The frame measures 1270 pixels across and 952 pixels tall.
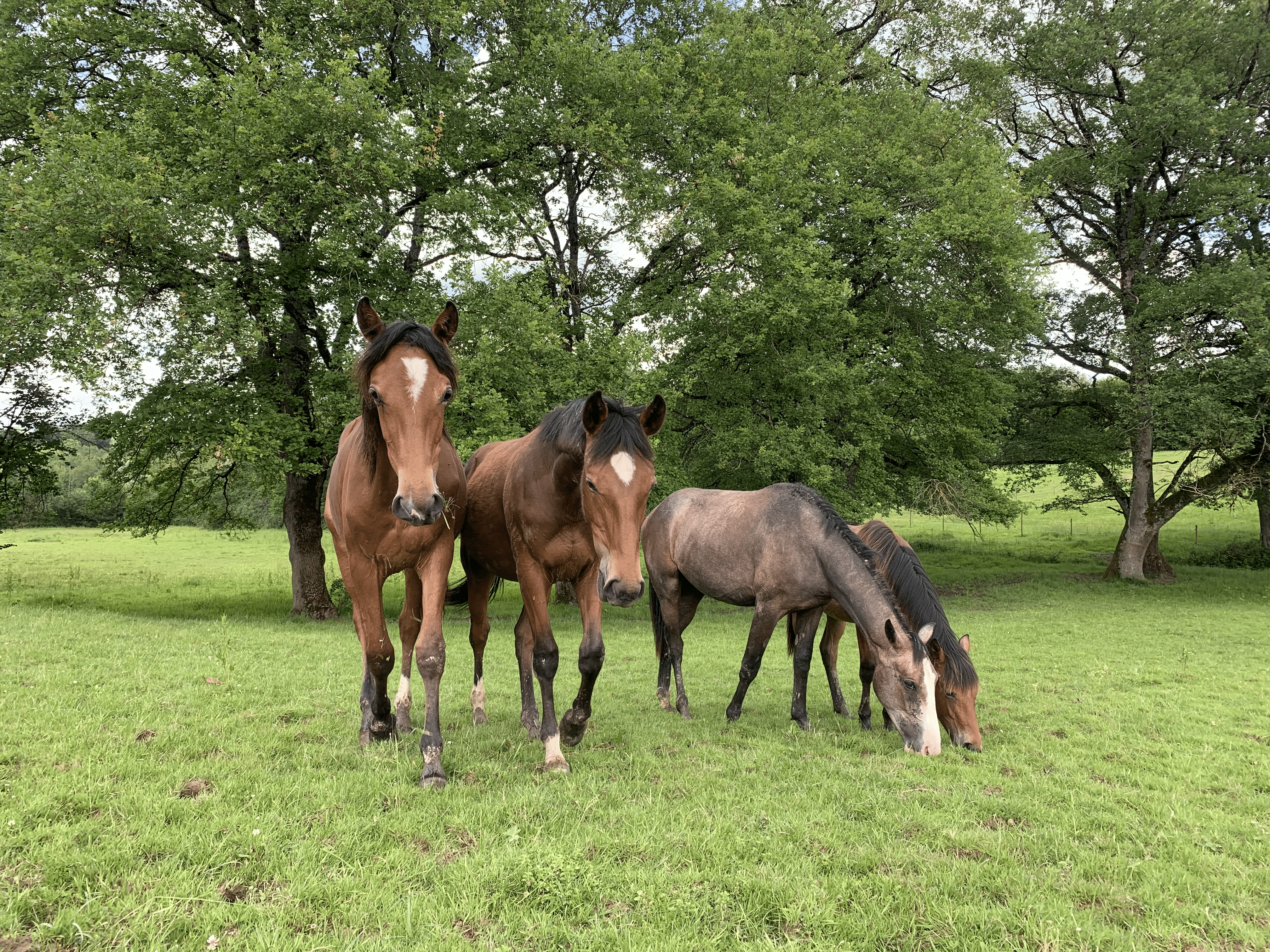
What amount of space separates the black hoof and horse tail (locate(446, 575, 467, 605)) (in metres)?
2.02

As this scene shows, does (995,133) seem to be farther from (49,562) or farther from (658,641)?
(49,562)

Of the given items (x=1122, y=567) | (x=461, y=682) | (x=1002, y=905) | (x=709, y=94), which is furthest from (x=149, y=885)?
(x=1122, y=567)

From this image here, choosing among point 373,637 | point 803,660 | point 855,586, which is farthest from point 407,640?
point 855,586

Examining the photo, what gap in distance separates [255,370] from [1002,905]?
16.0 m

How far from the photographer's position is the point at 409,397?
388 cm

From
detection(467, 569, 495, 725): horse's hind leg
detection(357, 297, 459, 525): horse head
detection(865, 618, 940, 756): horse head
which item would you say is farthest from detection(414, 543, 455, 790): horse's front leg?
detection(865, 618, 940, 756): horse head

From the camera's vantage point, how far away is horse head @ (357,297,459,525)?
→ 367cm

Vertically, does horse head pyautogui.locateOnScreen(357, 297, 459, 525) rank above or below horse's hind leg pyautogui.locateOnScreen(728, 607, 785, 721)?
above

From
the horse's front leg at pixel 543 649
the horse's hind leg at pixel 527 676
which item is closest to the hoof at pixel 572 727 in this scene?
the horse's front leg at pixel 543 649

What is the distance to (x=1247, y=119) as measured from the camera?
18.3 m

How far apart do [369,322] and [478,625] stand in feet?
11.3

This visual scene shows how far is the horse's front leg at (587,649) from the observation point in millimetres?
4812

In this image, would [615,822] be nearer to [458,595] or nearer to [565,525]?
[565,525]

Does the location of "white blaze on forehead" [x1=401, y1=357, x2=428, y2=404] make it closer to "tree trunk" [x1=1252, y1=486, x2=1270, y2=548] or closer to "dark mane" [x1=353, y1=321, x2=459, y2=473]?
"dark mane" [x1=353, y1=321, x2=459, y2=473]
